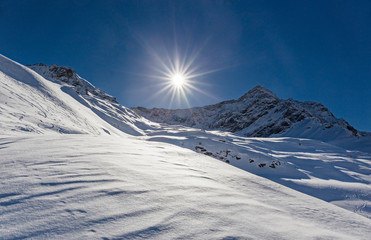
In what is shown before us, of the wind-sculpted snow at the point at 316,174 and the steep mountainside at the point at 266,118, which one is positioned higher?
the steep mountainside at the point at 266,118

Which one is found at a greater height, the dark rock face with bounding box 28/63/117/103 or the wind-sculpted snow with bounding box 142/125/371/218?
the dark rock face with bounding box 28/63/117/103

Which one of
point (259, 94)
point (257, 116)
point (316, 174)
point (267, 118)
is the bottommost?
point (316, 174)

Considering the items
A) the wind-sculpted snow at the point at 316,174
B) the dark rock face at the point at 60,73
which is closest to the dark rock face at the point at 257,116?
Result: the wind-sculpted snow at the point at 316,174

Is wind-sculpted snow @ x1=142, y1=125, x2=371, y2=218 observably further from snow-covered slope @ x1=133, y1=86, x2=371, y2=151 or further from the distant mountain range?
snow-covered slope @ x1=133, y1=86, x2=371, y2=151

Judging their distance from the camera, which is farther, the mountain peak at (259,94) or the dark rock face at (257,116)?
the mountain peak at (259,94)

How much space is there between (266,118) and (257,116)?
24.3 metres

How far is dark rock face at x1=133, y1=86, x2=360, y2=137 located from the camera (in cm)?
5053

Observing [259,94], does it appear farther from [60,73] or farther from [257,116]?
[60,73]

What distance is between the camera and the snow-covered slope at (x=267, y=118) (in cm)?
2543

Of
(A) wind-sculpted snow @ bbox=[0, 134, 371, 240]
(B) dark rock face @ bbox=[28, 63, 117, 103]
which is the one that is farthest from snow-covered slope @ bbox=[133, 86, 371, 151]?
(B) dark rock face @ bbox=[28, 63, 117, 103]

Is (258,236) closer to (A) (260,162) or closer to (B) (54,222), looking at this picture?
(B) (54,222)

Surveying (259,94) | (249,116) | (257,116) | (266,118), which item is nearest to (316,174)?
(266,118)

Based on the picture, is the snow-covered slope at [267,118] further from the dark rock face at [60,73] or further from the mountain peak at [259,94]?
the dark rock face at [60,73]

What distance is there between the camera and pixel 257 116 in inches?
3418
